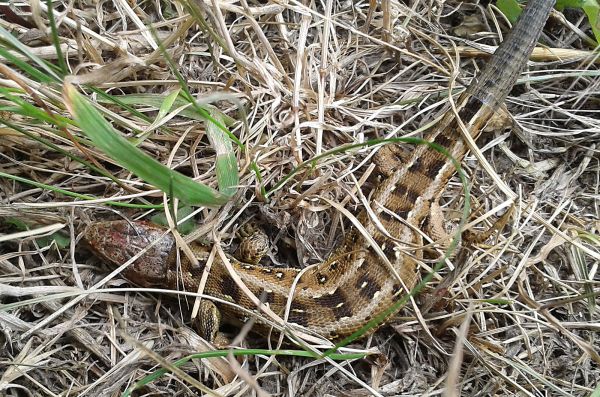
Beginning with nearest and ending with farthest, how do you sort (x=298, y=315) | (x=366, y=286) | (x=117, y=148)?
(x=117, y=148) < (x=298, y=315) < (x=366, y=286)

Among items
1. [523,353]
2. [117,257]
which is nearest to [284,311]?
[117,257]

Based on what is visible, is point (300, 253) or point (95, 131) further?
point (300, 253)

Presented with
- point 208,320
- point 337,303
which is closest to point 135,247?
point 208,320

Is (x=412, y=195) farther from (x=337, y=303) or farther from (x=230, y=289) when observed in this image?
(x=230, y=289)

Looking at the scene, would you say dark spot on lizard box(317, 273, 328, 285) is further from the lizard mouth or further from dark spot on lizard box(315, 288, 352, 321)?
the lizard mouth

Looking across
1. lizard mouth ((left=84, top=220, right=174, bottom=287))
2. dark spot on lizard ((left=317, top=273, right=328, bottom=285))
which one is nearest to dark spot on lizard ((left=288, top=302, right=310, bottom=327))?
dark spot on lizard ((left=317, top=273, right=328, bottom=285))

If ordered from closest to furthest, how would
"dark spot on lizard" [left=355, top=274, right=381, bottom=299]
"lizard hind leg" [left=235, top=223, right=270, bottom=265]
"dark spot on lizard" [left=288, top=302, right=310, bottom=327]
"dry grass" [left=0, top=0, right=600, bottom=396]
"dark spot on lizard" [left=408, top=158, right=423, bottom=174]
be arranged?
"dry grass" [left=0, top=0, right=600, bottom=396]
"dark spot on lizard" [left=288, top=302, right=310, bottom=327]
"dark spot on lizard" [left=355, top=274, right=381, bottom=299]
"lizard hind leg" [left=235, top=223, right=270, bottom=265]
"dark spot on lizard" [left=408, top=158, right=423, bottom=174]

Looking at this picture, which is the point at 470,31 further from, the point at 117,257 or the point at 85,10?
the point at 117,257
